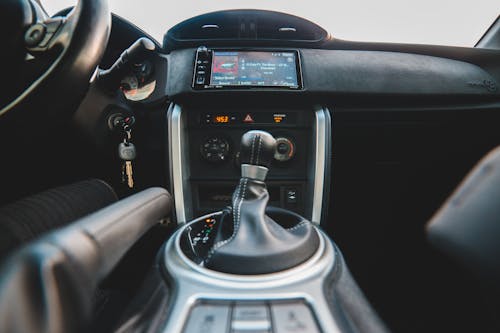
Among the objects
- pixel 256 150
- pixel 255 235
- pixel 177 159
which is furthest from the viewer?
pixel 177 159

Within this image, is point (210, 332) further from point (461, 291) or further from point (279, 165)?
point (461, 291)

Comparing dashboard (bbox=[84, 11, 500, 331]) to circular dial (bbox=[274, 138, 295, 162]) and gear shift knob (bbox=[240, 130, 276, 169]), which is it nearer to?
circular dial (bbox=[274, 138, 295, 162])

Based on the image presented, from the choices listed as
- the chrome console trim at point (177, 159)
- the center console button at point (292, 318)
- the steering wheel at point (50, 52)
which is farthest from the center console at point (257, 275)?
the steering wheel at point (50, 52)

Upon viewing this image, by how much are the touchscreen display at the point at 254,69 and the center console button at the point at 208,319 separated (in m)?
0.76

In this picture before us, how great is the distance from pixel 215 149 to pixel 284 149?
0.80ft

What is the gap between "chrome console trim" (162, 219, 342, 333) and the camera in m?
0.56

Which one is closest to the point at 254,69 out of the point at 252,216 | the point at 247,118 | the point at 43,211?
the point at 247,118

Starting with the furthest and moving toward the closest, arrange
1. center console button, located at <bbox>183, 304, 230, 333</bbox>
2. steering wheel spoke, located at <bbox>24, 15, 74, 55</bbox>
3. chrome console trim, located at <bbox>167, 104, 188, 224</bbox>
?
1. chrome console trim, located at <bbox>167, 104, 188, 224</bbox>
2. steering wheel spoke, located at <bbox>24, 15, 74, 55</bbox>
3. center console button, located at <bbox>183, 304, 230, 333</bbox>

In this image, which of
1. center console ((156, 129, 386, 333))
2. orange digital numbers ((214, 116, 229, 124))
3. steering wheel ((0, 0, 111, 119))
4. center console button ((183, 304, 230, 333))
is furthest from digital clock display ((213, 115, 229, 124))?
center console button ((183, 304, 230, 333))

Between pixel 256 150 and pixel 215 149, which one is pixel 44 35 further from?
pixel 215 149

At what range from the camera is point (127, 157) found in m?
1.14

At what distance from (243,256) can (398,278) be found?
1123mm

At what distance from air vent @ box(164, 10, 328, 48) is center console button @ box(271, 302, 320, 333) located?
97 centimetres

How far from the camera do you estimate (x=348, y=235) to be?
1380 millimetres
